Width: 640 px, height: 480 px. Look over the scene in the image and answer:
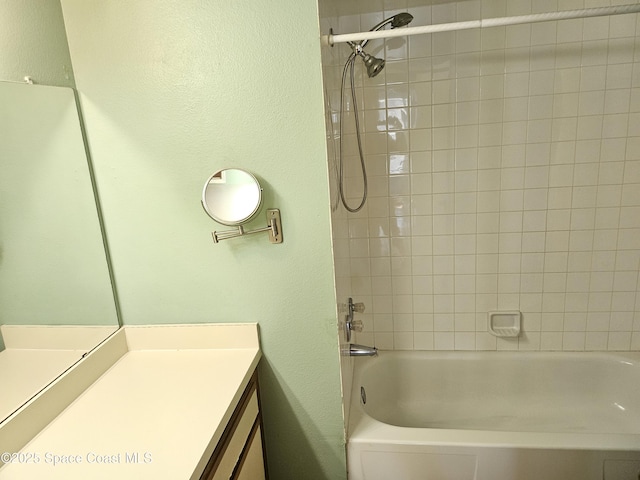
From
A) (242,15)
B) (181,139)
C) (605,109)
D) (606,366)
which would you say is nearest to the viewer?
(242,15)

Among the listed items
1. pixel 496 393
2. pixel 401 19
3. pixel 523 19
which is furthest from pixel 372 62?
pixel 496 393

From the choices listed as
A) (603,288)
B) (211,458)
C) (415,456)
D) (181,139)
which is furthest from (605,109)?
(211,458)

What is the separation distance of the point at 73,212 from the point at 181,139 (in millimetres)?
446

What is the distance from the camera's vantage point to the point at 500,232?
5.98ft

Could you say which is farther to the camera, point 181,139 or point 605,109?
point 605,109

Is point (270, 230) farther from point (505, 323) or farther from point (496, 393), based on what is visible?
point (496, 393)

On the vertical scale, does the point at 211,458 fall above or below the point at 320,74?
below

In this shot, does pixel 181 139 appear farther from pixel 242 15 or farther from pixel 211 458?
pixel 211 458

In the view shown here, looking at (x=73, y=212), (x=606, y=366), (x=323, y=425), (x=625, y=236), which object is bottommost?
(x=606, y=366)

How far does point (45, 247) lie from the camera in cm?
119

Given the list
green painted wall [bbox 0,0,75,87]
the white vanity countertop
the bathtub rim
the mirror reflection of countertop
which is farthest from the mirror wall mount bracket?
the bathtub rim

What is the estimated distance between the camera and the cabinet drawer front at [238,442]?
0.98 meters

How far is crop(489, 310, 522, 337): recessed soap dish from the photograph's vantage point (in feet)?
6.26

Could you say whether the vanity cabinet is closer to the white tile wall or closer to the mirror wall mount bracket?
the mirror wall mount bracket
